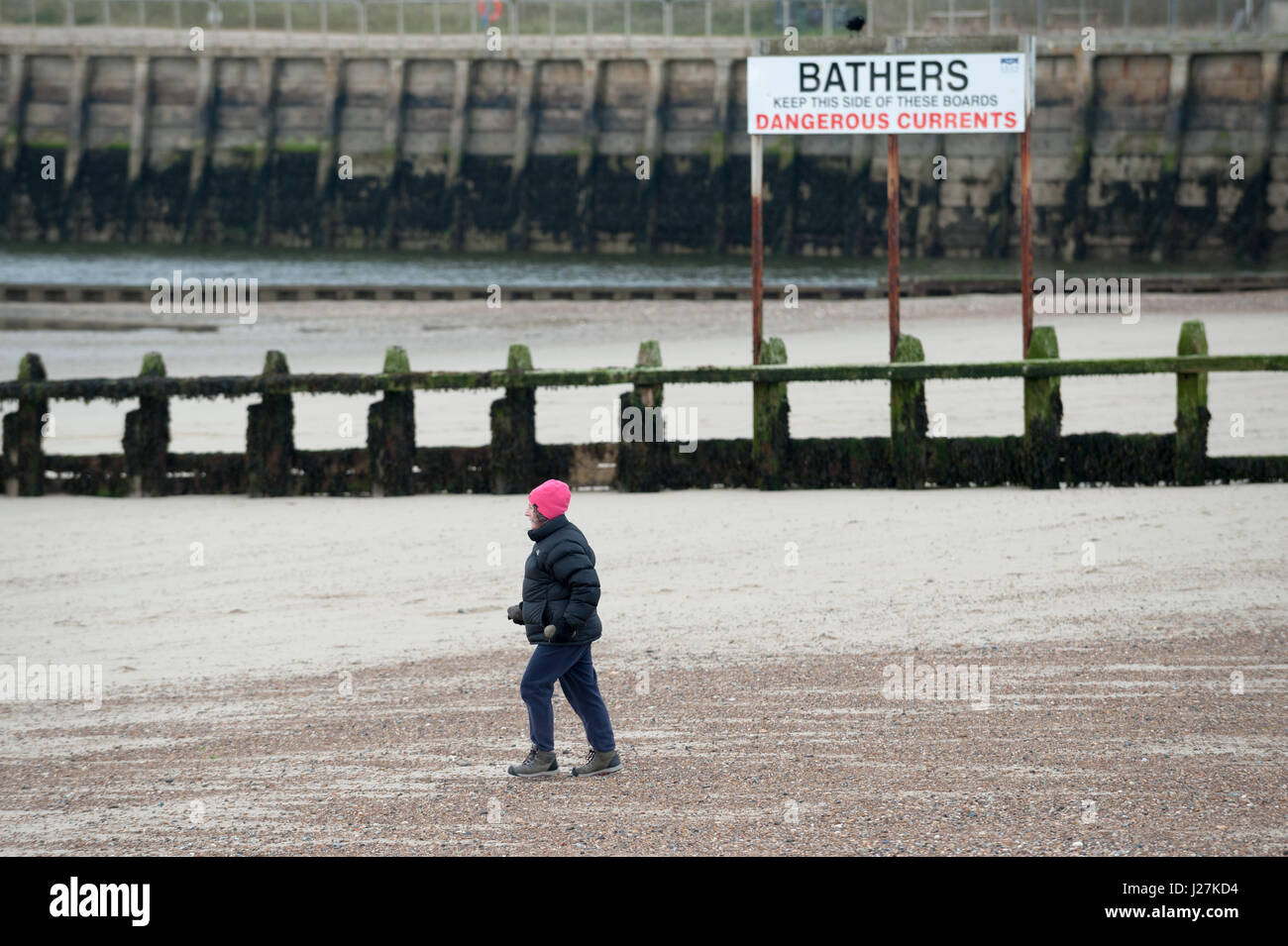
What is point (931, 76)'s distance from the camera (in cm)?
1215

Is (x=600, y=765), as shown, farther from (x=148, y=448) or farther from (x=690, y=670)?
(x=148, y=448)

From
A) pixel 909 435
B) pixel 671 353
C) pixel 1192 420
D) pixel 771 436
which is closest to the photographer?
pixel 1192 420

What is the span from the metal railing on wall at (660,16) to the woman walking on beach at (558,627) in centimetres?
3208

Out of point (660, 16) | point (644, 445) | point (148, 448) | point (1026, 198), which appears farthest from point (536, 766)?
point (660, 16)

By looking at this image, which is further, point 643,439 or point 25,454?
point 25,454

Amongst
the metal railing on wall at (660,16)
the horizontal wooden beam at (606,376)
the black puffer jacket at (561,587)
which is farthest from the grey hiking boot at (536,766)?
the metal railing on wall at (660,16)

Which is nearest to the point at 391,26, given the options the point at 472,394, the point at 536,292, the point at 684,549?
the point at 536,292

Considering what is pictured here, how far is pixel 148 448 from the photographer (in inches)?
481

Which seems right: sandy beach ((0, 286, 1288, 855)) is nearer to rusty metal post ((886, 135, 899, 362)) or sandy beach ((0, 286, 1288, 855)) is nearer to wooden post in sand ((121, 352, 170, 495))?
wooden post in sand ((121, 352, 170, 495))

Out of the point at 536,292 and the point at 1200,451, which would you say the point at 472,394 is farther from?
the point at 536,292

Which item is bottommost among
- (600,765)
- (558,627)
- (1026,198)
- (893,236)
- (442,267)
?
(600,765)

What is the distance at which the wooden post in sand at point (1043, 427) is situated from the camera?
448 inches

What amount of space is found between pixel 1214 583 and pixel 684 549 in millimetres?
3190

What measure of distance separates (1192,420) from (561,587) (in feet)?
21.4
